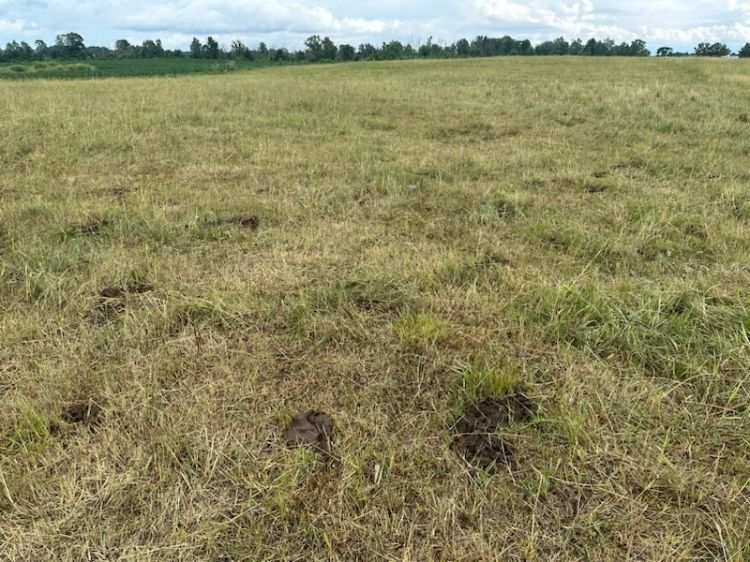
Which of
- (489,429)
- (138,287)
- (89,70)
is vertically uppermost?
(89,70)

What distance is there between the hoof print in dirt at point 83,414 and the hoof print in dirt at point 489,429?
1618 mm

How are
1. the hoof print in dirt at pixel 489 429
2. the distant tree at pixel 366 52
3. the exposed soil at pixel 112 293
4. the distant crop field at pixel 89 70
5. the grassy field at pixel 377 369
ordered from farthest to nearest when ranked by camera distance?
1. the distant tree at pixel 366 52
2. the distant crop field at pixel 89 70
3. the exposed soil at pixel 112 293
4. the hoof print in dirt at pixel 489 429
5. the grassy field at pixel 377 369

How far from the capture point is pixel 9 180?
18.8ft

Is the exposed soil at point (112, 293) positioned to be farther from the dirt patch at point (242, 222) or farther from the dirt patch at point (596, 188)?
the dirt patch at point (596, 188)

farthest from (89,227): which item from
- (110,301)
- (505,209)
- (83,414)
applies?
(505,209)

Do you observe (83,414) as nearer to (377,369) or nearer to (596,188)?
(377,369)

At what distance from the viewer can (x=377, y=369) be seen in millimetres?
2514

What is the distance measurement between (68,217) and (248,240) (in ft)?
6.04

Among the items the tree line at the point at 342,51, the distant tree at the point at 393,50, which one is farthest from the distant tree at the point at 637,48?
the distant tree at the point at 393,50

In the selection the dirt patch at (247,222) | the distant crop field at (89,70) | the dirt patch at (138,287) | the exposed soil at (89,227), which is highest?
the distant crop field at (89,70)

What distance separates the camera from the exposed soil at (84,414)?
85.7 inches

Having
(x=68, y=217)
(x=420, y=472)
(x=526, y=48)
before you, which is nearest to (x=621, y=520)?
(x=420, y=472)

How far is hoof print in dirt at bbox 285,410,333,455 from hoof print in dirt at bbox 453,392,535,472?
0.56 meters

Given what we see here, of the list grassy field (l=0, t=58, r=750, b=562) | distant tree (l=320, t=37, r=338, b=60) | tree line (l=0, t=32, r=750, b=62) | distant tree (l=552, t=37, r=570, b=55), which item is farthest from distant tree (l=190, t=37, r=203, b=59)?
grassy field (l=0, t=58, r=750, b=562)
